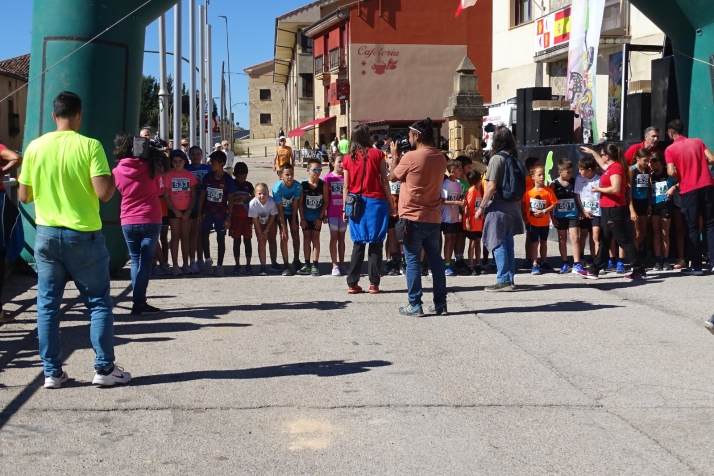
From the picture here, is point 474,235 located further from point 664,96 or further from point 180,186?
point 664,96

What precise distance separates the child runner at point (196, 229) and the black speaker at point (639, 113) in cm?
777

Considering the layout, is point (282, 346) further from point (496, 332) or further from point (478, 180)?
point (478, 180)

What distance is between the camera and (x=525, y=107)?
20297mm

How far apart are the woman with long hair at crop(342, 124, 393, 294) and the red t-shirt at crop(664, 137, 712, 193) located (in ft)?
13.0

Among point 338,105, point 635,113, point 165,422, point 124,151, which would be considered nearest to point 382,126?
point 338,105

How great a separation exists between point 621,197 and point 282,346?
18.3 ft

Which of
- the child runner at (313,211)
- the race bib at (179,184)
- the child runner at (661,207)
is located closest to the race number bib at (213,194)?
the race bib at (179,184)

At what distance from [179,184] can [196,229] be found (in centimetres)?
65

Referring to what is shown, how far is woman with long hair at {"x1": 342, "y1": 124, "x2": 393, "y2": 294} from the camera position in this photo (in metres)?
9.62

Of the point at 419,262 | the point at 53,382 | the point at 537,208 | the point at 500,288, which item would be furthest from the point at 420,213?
the point at 53,382

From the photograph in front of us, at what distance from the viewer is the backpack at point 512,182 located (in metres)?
9.70

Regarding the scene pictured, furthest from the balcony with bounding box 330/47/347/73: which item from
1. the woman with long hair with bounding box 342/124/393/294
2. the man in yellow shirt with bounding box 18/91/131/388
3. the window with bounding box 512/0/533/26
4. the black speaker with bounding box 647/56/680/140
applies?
the man in yellow shirt with bounding box 18/91/131/388

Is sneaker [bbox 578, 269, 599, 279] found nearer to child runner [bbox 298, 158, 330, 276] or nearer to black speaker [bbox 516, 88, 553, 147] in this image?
child runner [bbox 298, 158, 330, 276]

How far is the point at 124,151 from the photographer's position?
840 cm
